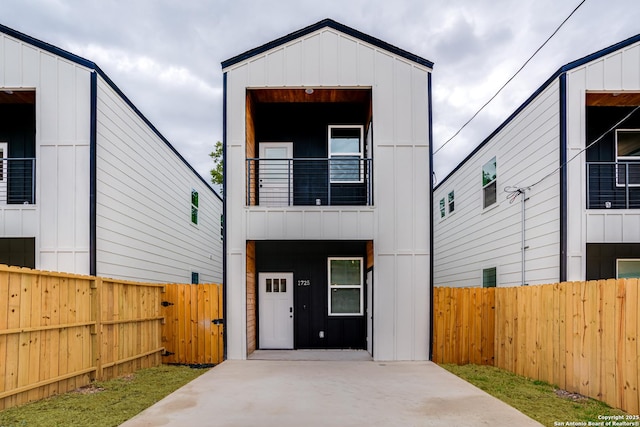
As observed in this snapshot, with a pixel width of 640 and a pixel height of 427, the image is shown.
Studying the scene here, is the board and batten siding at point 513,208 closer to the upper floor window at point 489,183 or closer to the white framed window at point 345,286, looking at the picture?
the upper floor window at point 489,183

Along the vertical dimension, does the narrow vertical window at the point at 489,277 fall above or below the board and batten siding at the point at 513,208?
below

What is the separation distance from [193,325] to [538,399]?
696 cm

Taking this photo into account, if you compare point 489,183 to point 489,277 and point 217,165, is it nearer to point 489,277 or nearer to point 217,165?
point 489,277

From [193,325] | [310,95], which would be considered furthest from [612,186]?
[193,325]

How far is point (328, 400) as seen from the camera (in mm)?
6359

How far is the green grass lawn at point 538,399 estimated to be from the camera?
5.74 m

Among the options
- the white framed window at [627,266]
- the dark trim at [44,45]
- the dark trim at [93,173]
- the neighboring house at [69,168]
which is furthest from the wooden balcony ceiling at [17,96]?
the white framed window at [627,266]

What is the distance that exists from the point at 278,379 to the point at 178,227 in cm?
915

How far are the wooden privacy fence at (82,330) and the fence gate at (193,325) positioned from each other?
22 millimetres

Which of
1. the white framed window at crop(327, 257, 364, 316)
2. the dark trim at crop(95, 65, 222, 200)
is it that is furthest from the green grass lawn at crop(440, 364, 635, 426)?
the dark trim at crop(95, 65, 222, 200)

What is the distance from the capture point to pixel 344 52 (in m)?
10.2

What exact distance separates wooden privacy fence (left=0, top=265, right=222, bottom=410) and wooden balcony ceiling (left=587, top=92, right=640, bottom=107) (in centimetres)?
901

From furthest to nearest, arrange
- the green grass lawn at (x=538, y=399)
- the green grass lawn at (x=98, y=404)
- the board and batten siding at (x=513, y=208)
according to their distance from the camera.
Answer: the board and batten siding at (x=513, y=208) < the green grass lawn at (x=538, y=399) < the green grass lawn at (x=98, y=404)

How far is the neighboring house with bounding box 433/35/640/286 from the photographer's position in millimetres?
9328
